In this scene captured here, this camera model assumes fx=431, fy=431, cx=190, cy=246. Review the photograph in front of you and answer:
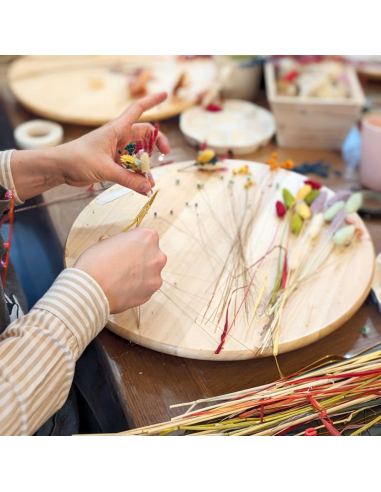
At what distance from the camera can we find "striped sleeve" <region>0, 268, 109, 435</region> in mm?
718

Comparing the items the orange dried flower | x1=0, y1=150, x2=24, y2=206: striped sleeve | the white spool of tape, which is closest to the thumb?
x1=0, y1=150, x2=24, y2=206: striped sleeve

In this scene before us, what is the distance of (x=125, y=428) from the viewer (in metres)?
0.91

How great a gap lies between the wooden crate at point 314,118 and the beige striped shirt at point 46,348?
3.86 feet

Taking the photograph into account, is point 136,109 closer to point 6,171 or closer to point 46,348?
point 6,171

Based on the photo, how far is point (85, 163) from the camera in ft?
3.46

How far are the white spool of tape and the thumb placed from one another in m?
0.68

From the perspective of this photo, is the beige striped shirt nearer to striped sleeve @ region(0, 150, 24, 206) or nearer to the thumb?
the thumb

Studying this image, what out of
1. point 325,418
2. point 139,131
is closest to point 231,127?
point 139,131

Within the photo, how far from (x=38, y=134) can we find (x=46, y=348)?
1.15 m

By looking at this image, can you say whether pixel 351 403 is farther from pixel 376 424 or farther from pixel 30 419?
pixel 30 419

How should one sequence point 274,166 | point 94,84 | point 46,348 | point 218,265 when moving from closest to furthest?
1. point 46,348
2. point 218,265
3. point 274,166
4. point 94,84

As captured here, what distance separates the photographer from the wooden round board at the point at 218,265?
3.15 feet

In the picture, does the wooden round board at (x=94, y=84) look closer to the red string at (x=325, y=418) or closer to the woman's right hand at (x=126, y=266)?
the woman's right hand at (x=126, y=266)
